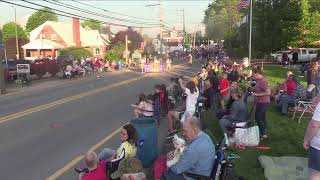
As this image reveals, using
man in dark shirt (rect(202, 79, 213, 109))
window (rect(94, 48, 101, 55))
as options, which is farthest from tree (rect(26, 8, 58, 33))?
man in dark shirt (rect(202, 79, 213, 109))

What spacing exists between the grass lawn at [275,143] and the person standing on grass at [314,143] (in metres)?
2.93

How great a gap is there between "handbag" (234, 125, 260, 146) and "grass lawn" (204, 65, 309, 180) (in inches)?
10.7

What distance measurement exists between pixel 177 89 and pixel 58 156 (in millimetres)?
8527

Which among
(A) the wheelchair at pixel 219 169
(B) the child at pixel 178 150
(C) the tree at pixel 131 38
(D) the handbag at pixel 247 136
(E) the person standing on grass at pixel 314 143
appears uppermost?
(C) the tree at pixel 131 38

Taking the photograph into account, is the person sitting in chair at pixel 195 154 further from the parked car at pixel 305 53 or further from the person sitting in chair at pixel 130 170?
the parked car at pixel 305 53

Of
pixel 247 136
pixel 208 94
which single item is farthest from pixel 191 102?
pixel 208 94

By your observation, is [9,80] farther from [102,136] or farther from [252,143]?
[252,143]

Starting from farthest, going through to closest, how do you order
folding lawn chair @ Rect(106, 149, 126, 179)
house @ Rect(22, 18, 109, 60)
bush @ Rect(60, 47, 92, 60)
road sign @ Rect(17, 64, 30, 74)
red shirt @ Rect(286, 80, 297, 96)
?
house @ Rect(22, 18, 109, 60) < bush @ Rect(60, 47, 92, 60) < road sign @ Rect(17, 64, 30, 74) < red shirt @ Rect(286, 80, 297, 96) < folding lawn chair @ Rect(106, 149, 126, 179)

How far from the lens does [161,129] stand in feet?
46.9

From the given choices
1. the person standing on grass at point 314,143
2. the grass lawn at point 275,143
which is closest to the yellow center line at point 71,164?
the grass lawn at point 275,143

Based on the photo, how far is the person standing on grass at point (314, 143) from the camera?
17.7 feet

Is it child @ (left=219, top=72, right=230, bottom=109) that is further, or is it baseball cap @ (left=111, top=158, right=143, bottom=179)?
child @ (left=219, top=72, right=230, bottom=109)

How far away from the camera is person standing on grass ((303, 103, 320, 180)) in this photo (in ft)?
17.7

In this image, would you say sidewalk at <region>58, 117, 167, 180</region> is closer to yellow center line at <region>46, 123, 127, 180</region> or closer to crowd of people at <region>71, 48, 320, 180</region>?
yellow center line at <region>46, 123, 127, 180</region>
